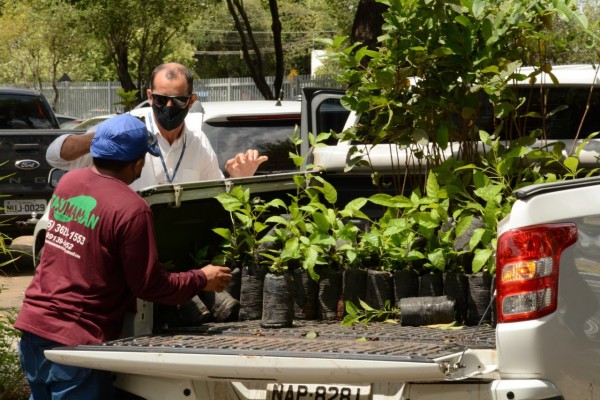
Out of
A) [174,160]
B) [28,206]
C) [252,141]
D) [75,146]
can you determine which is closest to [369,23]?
[252,141]

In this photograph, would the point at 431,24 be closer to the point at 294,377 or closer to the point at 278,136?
the point at 294,377

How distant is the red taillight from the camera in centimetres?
375

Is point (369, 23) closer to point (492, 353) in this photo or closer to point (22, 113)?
point (22, 113)

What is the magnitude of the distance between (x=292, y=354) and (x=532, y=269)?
861 mm

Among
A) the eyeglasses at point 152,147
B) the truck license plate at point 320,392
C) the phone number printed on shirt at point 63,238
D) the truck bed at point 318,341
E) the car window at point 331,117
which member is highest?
the eyeglasses at point 152,147

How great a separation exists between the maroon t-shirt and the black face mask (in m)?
1.15

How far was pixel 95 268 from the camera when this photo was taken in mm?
4391

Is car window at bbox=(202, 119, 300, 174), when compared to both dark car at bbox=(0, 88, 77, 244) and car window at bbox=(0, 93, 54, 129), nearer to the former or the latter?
dark car at bbox=(0, 88, 77, 244)

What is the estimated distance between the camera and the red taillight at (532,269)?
3754 millimetres

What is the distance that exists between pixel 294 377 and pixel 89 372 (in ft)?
2.88

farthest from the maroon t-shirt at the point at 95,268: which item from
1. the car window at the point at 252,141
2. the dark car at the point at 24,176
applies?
the dark car at the point at 24,176

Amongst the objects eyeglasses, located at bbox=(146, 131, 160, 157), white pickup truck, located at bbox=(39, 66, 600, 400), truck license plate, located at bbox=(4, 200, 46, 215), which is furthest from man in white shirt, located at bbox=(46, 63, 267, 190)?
truck license plate, located at bbox=(4, 200, 46, 215)

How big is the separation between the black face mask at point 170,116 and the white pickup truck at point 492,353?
1.64 metres

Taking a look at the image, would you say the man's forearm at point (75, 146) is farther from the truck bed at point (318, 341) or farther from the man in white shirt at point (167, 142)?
the truck bed at point (318, 341)
